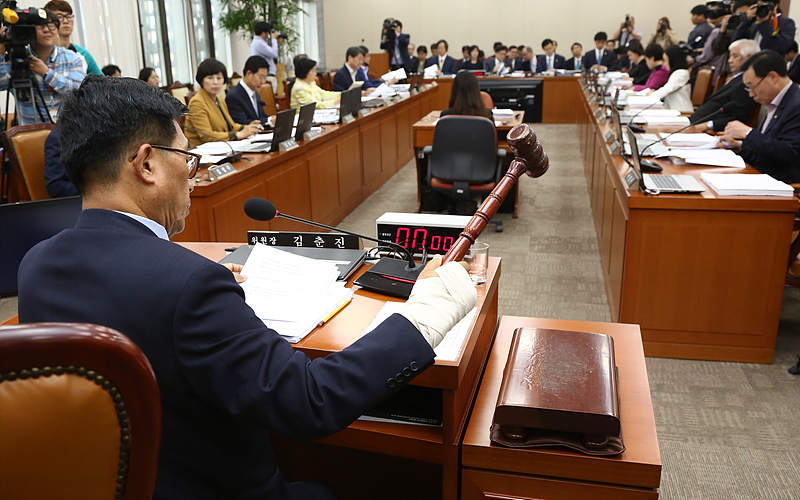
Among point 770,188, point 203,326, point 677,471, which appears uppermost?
point 203,326

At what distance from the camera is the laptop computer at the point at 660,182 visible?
2.55 metres

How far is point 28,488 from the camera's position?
491 millimetres

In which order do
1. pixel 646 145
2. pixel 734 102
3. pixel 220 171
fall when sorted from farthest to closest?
pixel 734 102, pixel 646 145, pixel 220 171

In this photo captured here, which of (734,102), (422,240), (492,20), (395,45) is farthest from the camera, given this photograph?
(492,20)

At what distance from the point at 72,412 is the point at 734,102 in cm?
436

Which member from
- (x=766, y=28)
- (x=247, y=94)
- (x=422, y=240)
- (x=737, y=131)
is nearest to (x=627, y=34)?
(x=766, y=28)

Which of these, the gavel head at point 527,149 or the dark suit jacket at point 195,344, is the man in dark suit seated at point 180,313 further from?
the gavel head at point 527,149

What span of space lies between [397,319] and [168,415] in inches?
14.3

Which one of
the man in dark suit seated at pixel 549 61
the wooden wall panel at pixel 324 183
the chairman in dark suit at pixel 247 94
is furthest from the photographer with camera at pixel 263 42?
the man in dark suit seated at pixel 549 61

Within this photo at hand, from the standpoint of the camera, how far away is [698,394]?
2.41 meters

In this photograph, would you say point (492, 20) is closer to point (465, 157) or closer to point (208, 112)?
point (465, 157)

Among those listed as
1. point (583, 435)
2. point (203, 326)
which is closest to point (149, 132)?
point (203, 326)

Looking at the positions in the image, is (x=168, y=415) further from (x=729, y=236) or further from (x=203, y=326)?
(x=729, y=236)

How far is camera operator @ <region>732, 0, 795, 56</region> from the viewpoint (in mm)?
5129
